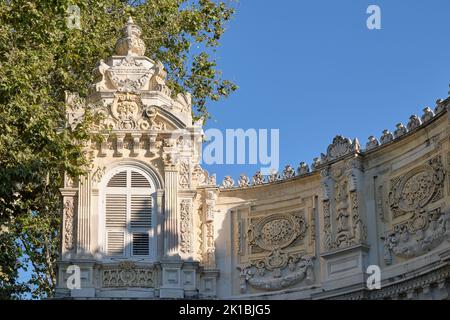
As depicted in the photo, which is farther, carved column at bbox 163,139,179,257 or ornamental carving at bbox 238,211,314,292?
ornamental carving at bbox 238,211,314,292

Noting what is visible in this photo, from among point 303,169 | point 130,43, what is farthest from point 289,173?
point 130,43

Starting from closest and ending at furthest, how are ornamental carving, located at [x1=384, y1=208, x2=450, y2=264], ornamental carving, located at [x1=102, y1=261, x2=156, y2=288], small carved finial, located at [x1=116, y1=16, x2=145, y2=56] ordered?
1. ornamental carving, located at [x1=384, y1=208, x2=450, y2=264]
2. ornamental carving, located at [x1=102, y1=261, x2=156, y2=288]
3. small carved finial, located at [x1=116, y1=16, x2=145, y2=56]

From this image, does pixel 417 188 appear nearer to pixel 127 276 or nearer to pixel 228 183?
pixel 228 183

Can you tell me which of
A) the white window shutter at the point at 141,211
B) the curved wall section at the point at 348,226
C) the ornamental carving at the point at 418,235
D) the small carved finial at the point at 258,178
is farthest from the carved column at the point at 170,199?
the ornamental carving at the point at 418,235

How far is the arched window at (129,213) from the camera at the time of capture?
27.3m

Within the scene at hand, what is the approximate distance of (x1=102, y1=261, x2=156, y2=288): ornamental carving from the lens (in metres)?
26.8

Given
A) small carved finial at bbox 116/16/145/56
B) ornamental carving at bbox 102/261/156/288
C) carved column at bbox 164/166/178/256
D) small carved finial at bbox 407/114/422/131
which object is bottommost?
ornamental carving at bbox 102/261/156/288

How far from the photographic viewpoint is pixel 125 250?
2720 cm

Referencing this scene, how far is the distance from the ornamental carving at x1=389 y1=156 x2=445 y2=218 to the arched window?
587cm

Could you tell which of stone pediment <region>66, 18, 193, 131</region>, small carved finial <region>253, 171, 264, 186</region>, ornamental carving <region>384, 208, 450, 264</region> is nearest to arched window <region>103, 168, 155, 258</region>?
stone pediment <region>66, 18, 193, 131</region>

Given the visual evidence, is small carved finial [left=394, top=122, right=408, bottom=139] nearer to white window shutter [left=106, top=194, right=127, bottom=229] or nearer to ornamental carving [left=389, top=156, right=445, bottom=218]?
ornamental carving [left=389, top=156, right=445, bottom=218]
